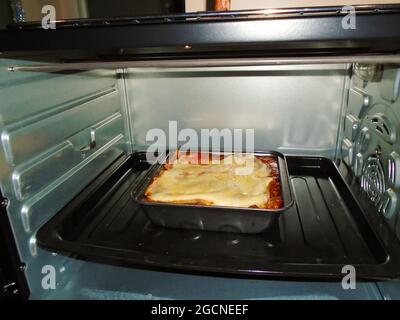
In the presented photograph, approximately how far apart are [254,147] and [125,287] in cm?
64

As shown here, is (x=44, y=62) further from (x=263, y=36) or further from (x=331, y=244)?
(x=331, y=244)

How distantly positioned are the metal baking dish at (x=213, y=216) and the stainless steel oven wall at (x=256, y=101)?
1.05 ft

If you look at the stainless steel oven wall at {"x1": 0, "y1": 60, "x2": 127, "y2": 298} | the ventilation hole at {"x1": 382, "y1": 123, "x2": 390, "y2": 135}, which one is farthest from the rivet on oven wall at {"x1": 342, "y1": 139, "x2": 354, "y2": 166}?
the stainless steel oven wall at {"x1": 0, "y1": 60, "x2": 127, "y2": 298}

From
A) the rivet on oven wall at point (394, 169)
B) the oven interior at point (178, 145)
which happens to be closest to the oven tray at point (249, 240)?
the oven interior at point (178, 145)

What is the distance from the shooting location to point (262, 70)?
95 centimetres

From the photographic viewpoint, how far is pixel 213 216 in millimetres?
697

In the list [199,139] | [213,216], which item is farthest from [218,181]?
[199,139]

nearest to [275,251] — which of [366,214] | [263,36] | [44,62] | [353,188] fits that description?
[366,214]

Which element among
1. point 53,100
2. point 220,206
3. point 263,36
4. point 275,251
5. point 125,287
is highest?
point 263,36

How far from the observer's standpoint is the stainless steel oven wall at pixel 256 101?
3.11ft

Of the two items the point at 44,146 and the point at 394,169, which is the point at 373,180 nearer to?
the point at 394,169

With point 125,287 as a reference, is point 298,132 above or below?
above

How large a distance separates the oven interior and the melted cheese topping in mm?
91
